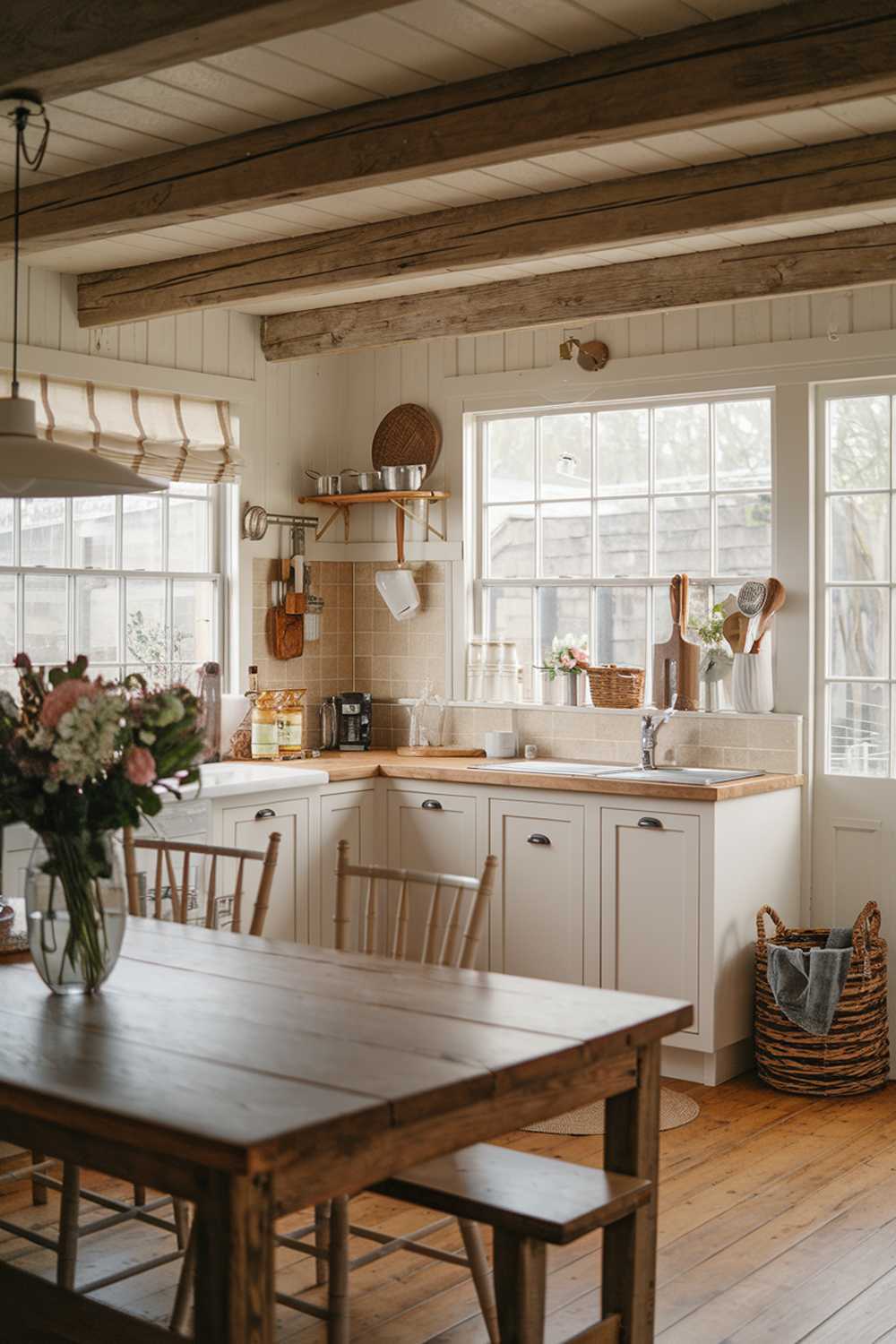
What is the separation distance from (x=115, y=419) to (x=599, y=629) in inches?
80.8

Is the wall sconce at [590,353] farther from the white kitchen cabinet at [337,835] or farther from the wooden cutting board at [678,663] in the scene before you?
the white kitchen cabinet at [337,835]

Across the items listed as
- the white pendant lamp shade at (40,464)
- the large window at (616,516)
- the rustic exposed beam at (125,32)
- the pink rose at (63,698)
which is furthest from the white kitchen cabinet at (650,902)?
the rustic exposed beam at (125,32)

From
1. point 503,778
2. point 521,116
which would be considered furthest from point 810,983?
point 521,116

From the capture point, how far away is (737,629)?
5551mm

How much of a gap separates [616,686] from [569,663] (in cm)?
25

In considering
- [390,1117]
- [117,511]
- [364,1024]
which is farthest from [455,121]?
[117,511]

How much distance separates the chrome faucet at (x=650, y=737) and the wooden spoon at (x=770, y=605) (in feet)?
1.40

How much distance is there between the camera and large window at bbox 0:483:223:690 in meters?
5.41

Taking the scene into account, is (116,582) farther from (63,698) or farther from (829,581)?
(63,698)

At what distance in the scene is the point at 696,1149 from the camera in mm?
4551

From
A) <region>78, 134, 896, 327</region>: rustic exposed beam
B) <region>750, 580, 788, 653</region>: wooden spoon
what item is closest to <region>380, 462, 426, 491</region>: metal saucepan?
<region>78, 134, 896, 327</region>: rustic exposed beam

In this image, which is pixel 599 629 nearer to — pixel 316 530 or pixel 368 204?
pixel 316 530

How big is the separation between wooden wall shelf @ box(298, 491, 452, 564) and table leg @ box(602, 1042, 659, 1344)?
3.86 m

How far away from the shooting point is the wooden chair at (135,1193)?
3.36 m
